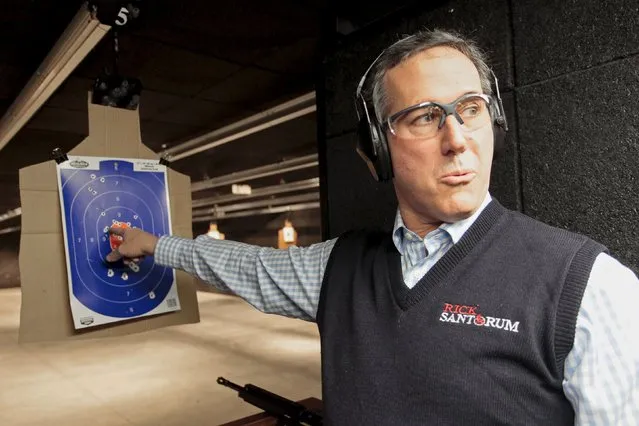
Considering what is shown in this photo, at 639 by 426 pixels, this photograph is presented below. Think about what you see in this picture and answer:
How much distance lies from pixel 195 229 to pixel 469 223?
1377 cm

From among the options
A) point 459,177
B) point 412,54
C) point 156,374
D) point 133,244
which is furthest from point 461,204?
point 156,374

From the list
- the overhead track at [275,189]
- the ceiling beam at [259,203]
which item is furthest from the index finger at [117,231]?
the ceiling beam at [259,203]

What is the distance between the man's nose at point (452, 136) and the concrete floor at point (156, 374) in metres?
2.61

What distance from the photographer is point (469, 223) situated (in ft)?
2.36

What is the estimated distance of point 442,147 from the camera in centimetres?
70

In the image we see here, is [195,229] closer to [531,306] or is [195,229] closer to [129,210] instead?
[129,210]

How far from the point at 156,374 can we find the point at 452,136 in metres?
3.61

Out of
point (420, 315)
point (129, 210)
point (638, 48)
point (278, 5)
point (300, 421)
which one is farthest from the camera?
point (278, 5)

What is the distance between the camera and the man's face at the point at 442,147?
0.69m

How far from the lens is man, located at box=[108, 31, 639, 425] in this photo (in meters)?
0.57

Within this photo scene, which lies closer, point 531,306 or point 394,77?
point 531,306

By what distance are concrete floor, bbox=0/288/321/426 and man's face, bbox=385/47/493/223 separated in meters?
2.55

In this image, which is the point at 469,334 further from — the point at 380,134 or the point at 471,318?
the point at 380,134

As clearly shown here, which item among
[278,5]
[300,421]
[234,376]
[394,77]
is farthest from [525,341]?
[234,376]
